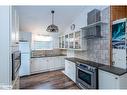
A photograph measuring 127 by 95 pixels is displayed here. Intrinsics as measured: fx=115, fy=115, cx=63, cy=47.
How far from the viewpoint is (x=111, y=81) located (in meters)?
2.30

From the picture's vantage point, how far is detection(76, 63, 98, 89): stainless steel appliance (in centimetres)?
279

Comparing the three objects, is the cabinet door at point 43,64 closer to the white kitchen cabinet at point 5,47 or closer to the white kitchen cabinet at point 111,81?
the white kitchen cabinet at point 111,81

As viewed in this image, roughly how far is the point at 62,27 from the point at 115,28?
330 cm

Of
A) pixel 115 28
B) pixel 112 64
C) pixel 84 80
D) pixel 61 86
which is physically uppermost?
pixel 115 28

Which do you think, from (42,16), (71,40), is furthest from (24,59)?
(71,40)

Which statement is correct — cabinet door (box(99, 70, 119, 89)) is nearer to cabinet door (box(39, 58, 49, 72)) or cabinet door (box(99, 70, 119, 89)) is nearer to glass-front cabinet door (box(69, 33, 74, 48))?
glass-front cabinet door (box(69, 33, 74, 48))

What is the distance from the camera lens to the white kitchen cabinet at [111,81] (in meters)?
2.15

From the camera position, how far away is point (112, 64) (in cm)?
285

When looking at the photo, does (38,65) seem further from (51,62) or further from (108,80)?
(108,80)

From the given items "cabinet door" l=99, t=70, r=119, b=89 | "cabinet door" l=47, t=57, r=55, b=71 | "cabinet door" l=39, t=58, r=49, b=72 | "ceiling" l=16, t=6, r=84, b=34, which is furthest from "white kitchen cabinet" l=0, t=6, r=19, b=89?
"cabinet door" l=47, t=57, r=55, b=71

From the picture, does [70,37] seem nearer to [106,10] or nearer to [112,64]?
[106,10]

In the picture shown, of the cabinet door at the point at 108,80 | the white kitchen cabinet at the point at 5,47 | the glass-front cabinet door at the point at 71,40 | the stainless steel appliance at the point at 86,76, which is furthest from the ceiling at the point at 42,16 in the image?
the cabinet door at the point at 108,80

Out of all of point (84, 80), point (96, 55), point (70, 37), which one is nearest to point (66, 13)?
point (70, 37)

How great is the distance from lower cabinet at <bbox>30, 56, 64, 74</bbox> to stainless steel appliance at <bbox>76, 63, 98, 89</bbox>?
2344 millimetres
